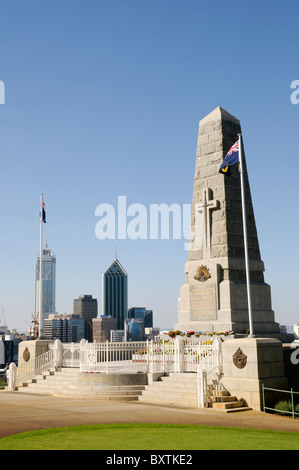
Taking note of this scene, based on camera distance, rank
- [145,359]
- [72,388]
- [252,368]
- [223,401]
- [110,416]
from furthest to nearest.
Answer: [145,359]
[72,388]
[252,368]
[223,401]
[110,416]

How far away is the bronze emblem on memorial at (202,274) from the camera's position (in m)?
24.6

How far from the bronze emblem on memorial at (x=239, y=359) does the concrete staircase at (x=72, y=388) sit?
13.2 feet

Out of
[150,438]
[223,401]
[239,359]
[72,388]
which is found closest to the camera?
[150,438]

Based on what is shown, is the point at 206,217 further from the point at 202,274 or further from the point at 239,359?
the point at 239,359

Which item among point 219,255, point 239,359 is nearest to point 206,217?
point 219,255

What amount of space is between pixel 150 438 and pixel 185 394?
774 centimetres

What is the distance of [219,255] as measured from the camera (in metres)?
24.6

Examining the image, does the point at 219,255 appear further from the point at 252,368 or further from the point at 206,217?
the point at 252,368

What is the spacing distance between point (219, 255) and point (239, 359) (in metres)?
8.22

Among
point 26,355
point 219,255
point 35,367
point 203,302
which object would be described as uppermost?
point 219,255

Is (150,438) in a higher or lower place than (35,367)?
lower

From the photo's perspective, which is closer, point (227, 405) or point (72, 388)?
point (227, 405)
